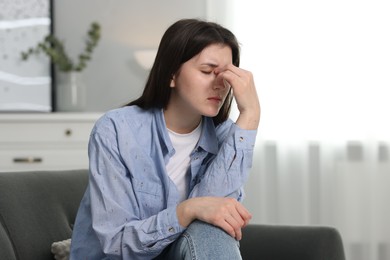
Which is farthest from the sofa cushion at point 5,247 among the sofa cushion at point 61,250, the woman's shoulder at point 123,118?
the woman's shoulder at point 123,118

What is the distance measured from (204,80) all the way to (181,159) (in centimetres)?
22

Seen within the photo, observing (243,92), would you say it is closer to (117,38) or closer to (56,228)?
(56,228)

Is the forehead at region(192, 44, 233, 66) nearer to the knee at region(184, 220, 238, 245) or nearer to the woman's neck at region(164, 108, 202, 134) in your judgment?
the woman's neck at region(164, 108, 202, 134)

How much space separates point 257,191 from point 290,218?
0.79 ft

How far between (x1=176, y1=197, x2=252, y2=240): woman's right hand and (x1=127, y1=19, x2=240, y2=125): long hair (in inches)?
14.1

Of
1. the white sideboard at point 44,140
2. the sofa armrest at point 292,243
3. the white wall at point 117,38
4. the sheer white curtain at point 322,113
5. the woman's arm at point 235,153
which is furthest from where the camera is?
the white wall at point 117,38

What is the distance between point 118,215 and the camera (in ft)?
6.03

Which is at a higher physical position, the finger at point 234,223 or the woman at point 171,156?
the woman at point 171,156

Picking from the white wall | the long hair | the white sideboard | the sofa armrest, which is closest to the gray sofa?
the sofa armrest

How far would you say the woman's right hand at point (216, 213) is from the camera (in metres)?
1.72

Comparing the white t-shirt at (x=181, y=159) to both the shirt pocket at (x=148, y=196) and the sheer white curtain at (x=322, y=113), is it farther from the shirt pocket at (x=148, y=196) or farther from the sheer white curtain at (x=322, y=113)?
the sheer white curtain at (x=322, y=113)

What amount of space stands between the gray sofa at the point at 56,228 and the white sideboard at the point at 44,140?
1632 millimetres

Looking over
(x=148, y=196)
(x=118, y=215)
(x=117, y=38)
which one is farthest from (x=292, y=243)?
(x=117, y=38)

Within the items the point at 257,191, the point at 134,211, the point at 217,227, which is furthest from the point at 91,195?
the point at 257,191
